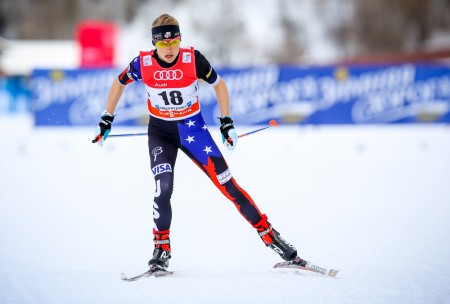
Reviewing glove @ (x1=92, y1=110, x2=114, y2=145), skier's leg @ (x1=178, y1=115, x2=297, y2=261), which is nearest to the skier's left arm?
skier's leg @ (x1=178, y1=115, x2=297, y2=261)

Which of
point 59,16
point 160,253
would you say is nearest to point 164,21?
point 160,253

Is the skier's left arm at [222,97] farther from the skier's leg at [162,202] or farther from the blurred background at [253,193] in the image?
the blurred background at [253,193]

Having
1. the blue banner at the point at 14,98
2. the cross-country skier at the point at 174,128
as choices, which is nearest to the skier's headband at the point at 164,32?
the cross-country skier at the point at 174,128

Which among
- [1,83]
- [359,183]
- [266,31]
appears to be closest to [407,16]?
[266,31]

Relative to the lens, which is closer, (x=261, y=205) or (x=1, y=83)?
(x=261, y=205)

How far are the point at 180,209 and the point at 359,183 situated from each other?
3.13 m

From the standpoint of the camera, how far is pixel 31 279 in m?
4.15

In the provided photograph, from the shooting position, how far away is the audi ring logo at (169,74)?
14.6 ft

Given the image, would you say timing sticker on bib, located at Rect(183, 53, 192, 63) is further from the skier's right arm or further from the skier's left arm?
the skier's right arm

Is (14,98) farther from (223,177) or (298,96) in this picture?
(223,177)

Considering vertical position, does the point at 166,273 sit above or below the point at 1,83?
below

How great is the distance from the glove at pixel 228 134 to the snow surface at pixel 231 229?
94cm

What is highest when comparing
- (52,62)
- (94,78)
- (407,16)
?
(407,16)

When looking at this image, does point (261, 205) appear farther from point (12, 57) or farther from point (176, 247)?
point (12, 57)
